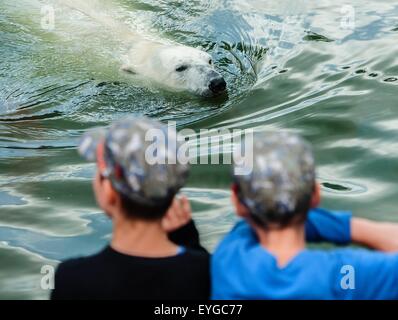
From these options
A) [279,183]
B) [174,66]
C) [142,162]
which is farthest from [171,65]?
[279,183]

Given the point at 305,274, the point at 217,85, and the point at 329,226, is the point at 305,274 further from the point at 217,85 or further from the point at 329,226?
the point at 217,85

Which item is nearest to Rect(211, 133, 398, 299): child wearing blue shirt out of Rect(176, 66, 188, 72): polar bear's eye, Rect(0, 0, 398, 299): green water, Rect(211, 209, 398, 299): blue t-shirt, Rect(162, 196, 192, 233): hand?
Rect(211, 209, 398, 299): blue t-shirt

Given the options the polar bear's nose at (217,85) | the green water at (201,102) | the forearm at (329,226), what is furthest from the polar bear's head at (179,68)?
the forearm at (329,226)

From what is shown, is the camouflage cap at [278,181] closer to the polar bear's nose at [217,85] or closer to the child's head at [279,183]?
the child's head at [279,183]

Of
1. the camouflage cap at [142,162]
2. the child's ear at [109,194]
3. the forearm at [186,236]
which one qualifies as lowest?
the forearm at [186,236]

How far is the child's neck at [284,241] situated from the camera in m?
2.16

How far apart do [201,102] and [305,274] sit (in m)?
4.22

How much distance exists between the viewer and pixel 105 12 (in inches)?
338

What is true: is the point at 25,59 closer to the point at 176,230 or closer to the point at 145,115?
the point at 145,115

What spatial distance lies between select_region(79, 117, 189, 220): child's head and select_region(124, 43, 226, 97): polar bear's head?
4048 mm

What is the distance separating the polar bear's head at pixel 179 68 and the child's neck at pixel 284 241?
13.6ft

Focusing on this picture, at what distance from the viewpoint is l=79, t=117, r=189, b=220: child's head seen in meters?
2.22

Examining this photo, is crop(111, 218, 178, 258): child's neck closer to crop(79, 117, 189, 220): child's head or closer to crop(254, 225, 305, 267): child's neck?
crop(79, 117, 189, 220): child's head
